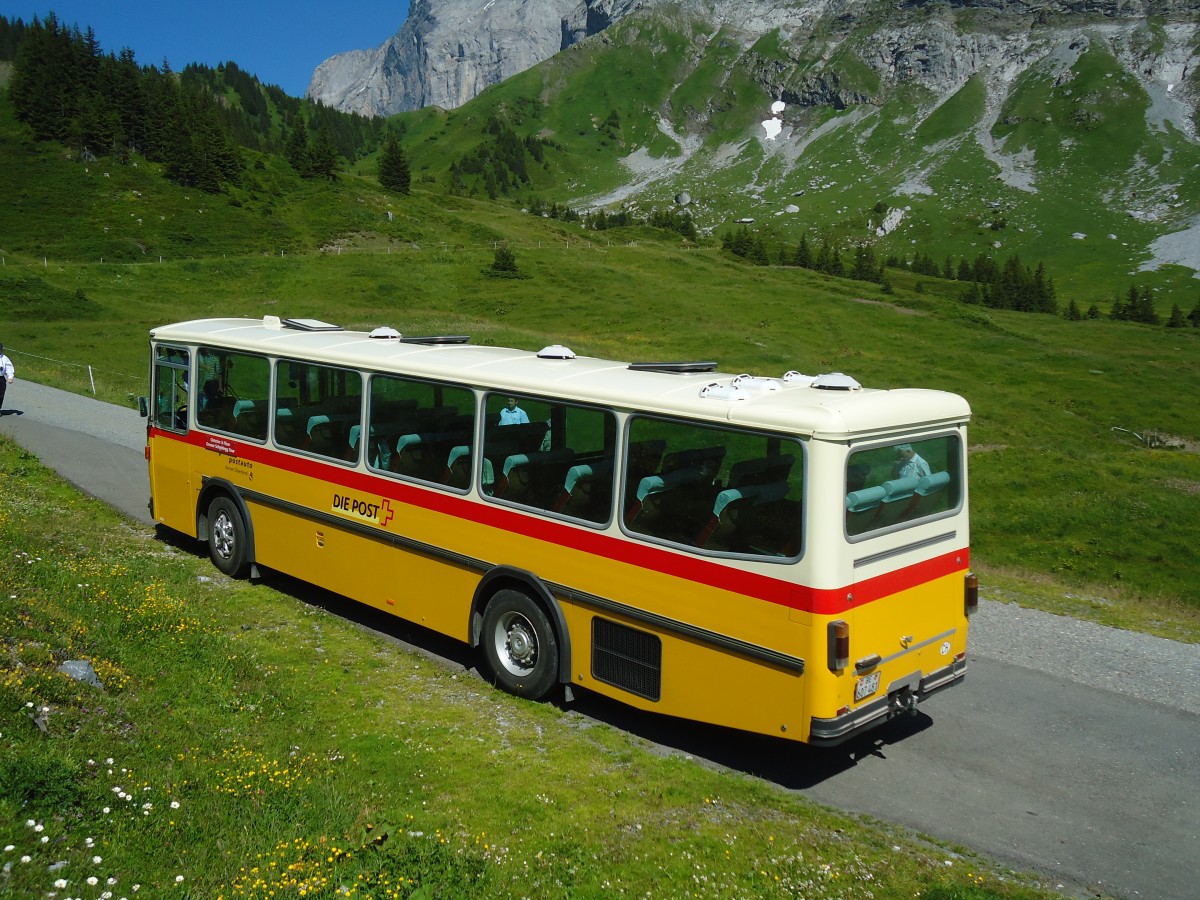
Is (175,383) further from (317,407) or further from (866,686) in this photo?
(866,686)

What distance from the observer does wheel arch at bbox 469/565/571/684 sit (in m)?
9.51

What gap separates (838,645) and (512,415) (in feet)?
14.1

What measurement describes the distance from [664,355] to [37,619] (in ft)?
141

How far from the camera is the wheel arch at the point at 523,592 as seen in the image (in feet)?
31.2

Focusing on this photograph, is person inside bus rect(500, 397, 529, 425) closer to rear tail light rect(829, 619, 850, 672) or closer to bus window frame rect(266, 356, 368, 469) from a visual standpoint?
bus window frame rect(266, 356, 368, 469)

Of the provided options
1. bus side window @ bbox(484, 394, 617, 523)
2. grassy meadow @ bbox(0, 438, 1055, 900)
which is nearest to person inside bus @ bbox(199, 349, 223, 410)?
grassy meadow @ bbox(0, 438, 1055, 900)

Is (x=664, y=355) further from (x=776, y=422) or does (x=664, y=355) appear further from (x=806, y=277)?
(x=806, y=277)

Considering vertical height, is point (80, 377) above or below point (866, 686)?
above

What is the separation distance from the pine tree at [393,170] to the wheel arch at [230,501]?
12507cm

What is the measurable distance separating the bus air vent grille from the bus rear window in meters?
2.24

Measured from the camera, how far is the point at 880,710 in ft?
26.8

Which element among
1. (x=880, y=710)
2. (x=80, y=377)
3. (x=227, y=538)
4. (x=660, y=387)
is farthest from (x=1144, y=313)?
(x=880, y=710)

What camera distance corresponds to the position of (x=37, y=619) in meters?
8.63

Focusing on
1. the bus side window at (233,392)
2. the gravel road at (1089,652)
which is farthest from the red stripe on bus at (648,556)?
the gravel road at (1089,652)
